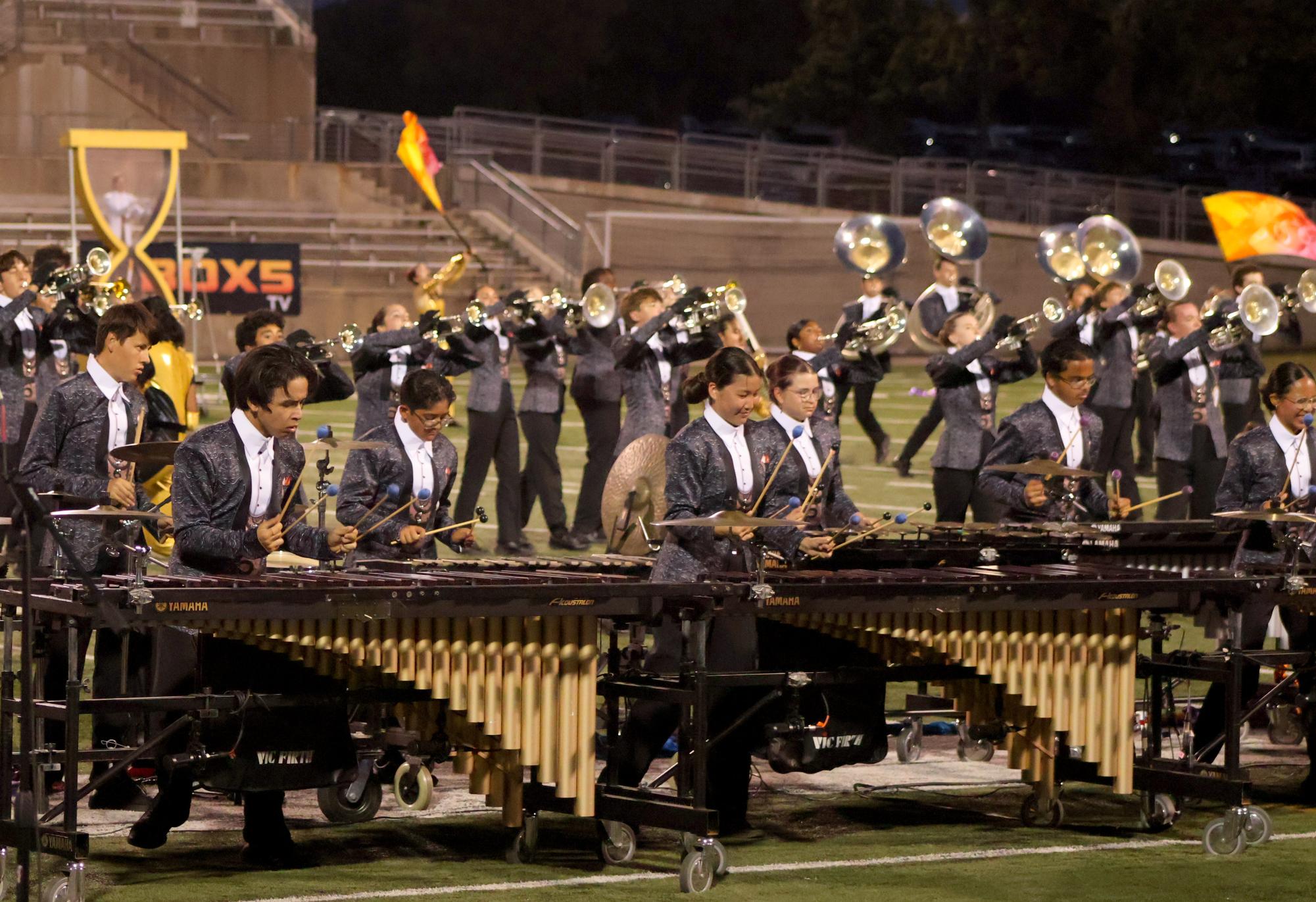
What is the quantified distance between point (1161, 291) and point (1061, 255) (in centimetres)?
67

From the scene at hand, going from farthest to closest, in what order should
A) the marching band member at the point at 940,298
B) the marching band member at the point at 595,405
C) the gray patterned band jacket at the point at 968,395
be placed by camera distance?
1. the marching band member at the point at 940,298
2. the marching band member at the point at 595,405
3. the gray patterned band jacket at the point at 968,395

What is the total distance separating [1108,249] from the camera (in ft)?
46.2

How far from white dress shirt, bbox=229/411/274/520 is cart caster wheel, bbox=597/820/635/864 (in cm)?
141

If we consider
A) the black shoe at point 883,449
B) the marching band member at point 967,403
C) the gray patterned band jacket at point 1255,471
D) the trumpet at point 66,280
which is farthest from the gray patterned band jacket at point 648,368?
the black shoe at point 883,449

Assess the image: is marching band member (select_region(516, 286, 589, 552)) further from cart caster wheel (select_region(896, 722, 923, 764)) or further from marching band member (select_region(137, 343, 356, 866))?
marching band member (select_region(137, 343, 356, 866))

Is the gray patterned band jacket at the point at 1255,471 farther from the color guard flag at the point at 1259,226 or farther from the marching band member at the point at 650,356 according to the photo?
the color guard flag at the point at 1259,226

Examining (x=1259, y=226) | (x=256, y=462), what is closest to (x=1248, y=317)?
(x=1259, y=226)

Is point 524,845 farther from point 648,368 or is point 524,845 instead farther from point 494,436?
point 494,436

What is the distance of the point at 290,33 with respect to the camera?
107ft

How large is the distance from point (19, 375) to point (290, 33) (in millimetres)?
21521

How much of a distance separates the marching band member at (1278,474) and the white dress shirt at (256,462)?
11.3 feet

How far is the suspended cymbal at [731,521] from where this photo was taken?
662 centimetres

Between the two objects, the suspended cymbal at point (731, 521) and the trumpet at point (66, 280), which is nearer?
the suspended cymbal at point (731, 521)

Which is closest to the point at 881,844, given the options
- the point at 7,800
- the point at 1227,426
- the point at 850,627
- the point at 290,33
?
the point at 850,627
